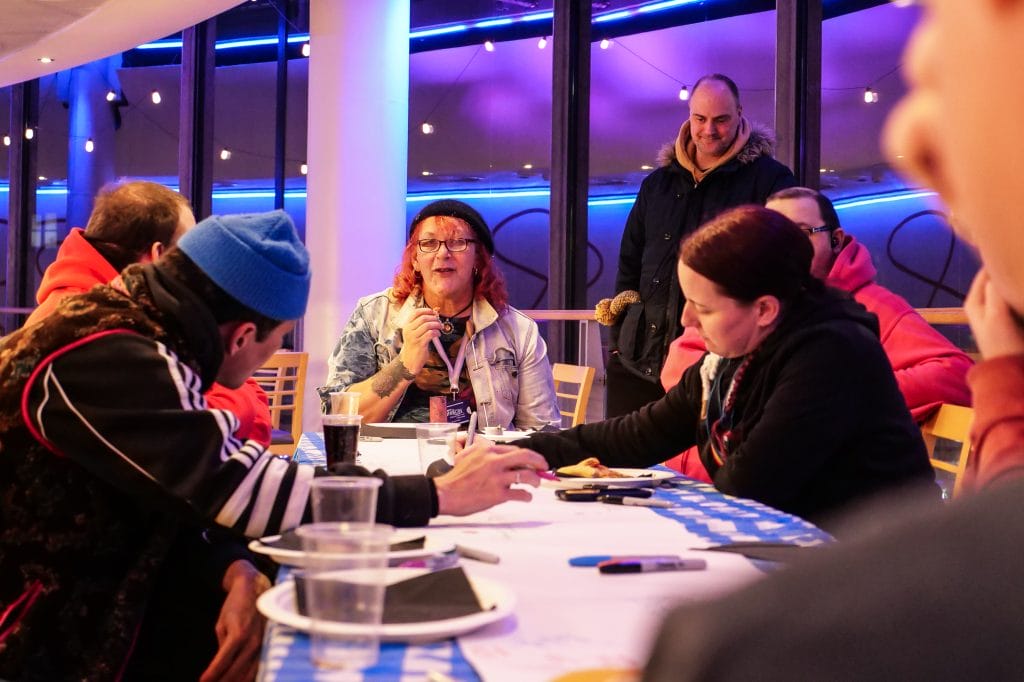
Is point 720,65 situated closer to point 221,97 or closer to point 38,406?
point 221,97

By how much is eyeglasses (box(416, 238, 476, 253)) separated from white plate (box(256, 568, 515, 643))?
2105 mm

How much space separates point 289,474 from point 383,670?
58 centimetres

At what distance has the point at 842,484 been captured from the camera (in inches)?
76.2

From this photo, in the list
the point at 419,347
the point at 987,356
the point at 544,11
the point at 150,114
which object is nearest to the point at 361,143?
the point at 544,11

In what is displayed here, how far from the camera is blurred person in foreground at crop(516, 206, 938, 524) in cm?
188

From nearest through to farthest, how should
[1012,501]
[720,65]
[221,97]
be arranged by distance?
1. [1012,501]
2. [720,65]
3. [221,97]

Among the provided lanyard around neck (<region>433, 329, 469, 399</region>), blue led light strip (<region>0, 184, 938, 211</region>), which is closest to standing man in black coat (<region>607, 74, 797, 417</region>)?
lanyard around neck (<region>433, 329, 469, 399</region>)

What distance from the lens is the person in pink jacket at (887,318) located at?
2770mm

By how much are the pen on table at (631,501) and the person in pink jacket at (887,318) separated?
90 centimetres

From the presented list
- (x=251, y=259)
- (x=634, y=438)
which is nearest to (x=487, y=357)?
(x=634, y=438)

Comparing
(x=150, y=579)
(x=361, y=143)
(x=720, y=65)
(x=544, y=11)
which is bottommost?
(x=150, y=579)

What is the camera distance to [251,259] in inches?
58.6

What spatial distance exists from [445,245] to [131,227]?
106cm

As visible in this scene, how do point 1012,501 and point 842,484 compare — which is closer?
point 1012,501
